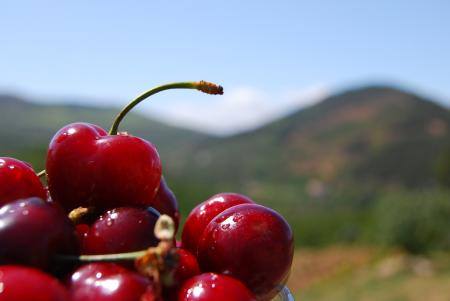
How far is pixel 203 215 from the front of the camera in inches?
54.9

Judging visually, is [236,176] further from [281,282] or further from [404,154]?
[281,282]

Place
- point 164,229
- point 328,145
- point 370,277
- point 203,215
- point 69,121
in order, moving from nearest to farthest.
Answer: point 164,229
point 203,215
point 370,277
point 328,145
point 69,121

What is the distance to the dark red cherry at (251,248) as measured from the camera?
45.1 inches

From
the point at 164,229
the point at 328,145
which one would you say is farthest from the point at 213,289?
the point at 328,145

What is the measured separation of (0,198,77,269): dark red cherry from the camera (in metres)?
0.96

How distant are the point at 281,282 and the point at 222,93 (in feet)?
1.28

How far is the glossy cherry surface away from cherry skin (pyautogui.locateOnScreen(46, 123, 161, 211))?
296 mm

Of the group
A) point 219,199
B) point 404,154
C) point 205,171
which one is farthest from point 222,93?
point 205,171

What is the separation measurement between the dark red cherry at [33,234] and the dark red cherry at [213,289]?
0.65 feet

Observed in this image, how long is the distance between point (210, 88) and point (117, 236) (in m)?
0.37

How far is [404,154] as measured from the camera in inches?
2798

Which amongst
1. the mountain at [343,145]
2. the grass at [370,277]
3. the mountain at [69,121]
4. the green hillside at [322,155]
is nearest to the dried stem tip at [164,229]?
the grass at [370,277]

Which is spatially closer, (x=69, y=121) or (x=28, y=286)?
(x=28, y=286)

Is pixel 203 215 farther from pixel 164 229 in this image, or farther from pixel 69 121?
pixel 69 121
